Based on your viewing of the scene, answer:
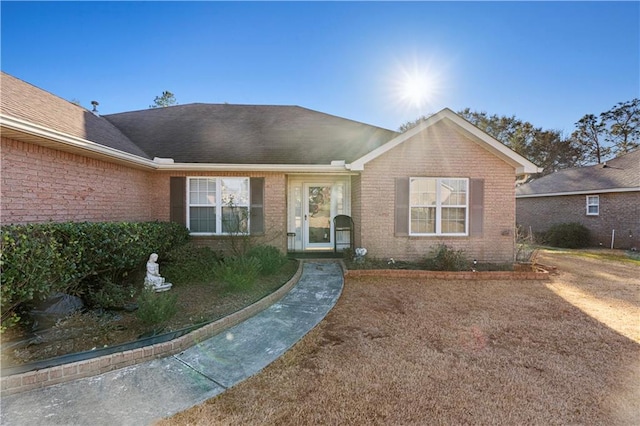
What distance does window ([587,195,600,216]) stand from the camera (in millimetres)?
15193

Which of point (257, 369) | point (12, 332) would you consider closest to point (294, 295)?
point (257, 369)

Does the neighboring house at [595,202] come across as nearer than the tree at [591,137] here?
Yes

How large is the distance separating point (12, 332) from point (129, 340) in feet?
5.78

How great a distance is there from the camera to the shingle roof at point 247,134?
8852 mm

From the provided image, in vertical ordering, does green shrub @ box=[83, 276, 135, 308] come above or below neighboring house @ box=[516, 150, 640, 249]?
below

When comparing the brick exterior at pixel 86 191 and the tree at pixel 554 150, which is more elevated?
the tree at pixel 554 150

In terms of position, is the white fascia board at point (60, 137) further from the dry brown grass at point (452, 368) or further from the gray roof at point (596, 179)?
the gray roof at point (596, 179)

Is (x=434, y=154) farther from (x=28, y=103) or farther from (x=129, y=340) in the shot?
(x=28, y=103)

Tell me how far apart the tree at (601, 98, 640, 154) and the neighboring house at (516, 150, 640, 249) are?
59.7 ft

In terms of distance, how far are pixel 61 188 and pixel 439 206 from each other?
30.6 ft

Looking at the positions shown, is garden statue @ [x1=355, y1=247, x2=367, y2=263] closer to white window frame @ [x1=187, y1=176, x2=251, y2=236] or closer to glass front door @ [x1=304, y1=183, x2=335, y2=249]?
glass front door @ [x1=304, y1=183, x2=335, y2=249]

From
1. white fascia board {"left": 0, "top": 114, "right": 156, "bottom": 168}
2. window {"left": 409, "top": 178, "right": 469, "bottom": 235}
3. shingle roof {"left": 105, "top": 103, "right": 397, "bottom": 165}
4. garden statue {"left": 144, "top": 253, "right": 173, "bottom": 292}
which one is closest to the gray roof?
window {"left": 409, "top": 178, "right": 469, "bottom": 235}

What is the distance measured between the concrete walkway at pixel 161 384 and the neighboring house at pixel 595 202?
707 inches

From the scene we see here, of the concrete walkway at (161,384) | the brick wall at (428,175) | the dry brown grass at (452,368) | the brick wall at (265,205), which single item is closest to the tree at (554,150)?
the brick wall at (428,175)
